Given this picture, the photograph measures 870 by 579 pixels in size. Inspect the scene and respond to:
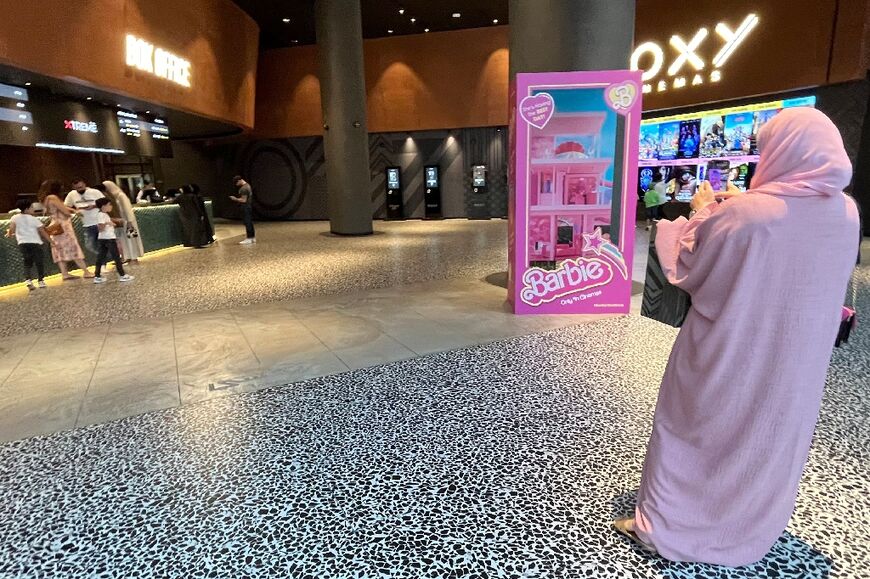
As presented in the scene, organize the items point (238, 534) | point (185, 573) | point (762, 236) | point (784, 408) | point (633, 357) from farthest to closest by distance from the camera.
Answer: point (633, 357) < point (238, 534) < point (185, 573) < point (784, 408) < point (762, 236)

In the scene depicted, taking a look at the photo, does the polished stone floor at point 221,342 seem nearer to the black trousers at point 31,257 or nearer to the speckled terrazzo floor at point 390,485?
the speckled terrazzo floor at point 390,485

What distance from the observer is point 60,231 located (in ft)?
23.4

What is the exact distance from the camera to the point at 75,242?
756 centimetres

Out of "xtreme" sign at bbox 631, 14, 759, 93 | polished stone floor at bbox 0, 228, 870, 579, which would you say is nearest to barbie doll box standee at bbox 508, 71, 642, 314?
polished stone floor at bbox 0, 228, 870, 579

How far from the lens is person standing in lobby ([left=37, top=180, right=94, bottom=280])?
23.5ft

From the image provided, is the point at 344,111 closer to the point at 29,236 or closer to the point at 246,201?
the point at 246,201

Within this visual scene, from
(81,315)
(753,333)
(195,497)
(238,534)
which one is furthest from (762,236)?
(81,315)

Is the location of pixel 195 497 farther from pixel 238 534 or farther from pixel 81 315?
pixel 81 315

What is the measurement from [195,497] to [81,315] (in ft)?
14.6

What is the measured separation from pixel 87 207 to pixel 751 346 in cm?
876

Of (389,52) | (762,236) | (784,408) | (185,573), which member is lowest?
(185,573)

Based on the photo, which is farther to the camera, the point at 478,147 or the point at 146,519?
the point at 478,147

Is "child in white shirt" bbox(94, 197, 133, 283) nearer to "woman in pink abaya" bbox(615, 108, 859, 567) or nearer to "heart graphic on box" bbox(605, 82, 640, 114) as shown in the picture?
"heart graphic on box" bbox(605, 82, 640, 114)

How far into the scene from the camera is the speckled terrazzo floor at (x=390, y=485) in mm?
1845
